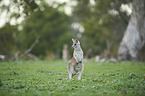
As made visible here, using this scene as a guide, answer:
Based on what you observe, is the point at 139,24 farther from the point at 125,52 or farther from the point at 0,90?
the point at 0,90

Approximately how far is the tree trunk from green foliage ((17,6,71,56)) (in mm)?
18212

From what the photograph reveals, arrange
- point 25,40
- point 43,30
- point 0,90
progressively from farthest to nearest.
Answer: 1. point 43,30
2. point 25,40
3. point 0,90

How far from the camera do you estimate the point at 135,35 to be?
2952 cm

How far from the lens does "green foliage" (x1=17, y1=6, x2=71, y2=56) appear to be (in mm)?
46969

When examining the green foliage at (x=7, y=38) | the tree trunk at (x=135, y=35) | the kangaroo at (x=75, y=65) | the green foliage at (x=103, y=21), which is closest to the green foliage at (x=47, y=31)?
the green foliage at (x=7, y=38)

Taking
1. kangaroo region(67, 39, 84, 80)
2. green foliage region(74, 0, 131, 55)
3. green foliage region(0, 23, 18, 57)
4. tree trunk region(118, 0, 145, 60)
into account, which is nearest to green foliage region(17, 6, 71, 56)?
green foliage region(0, 23, 18, 57)

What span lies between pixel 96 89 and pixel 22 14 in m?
8.91

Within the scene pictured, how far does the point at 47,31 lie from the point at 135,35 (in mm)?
27098

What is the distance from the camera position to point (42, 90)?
297 inches

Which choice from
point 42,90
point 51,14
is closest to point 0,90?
point 42,90

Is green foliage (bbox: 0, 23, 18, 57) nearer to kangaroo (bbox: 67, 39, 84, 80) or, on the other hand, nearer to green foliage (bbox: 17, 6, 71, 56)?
green foliage (bbox: 17, 6, 71, 56)

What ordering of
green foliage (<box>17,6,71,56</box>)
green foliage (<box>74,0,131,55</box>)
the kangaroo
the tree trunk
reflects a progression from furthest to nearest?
green foliage (<box>17,6,71,56</box>) → green foliage (<box>74,0,131,55</box>) → the tree trunk → the kangaroo

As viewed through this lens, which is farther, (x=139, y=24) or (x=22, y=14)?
(x=139, y=24)

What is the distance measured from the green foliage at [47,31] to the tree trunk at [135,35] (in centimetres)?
1821
